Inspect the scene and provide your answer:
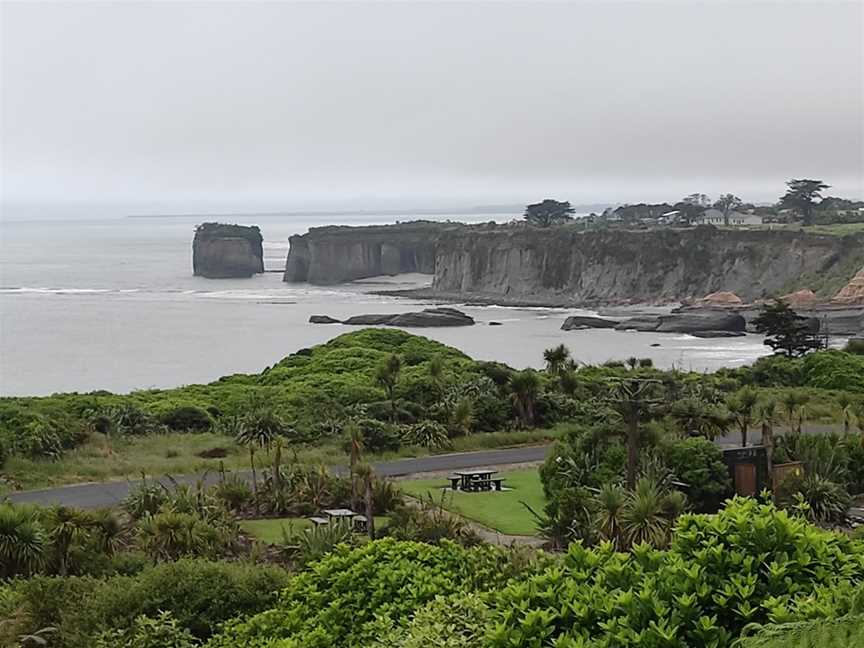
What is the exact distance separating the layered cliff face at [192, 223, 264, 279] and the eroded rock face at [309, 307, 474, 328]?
5873 centimetres

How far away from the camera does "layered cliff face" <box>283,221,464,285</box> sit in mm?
131750

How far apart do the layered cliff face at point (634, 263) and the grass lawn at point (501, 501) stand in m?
69.6

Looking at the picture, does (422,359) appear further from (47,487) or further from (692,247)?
(692,247)

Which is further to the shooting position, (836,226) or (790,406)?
(836,226)

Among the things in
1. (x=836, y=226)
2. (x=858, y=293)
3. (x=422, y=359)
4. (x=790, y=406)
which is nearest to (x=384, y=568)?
(x=790, y=406)

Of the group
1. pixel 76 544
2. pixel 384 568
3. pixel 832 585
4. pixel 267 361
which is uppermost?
pixel 832 585

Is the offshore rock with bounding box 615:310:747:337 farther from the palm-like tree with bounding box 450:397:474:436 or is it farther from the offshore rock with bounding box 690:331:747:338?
the palm-like tree with bounding box 450:397:474:436

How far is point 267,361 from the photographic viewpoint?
61.6 meters

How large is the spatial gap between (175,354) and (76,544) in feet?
166

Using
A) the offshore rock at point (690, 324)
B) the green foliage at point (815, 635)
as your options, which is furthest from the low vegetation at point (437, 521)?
the offshore rock at point (690, 324)

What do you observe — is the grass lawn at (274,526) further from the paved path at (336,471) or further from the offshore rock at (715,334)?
the offshore rock at (715,334)

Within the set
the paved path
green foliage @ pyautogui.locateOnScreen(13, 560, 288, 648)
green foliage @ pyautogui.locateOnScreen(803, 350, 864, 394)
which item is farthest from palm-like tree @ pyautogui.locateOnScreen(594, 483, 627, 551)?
green foliage @ pyautogui.locateOnScreen(803, 350, 864, 394)

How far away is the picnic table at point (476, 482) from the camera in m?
21.8

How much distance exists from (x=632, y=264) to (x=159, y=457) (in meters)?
80.6
